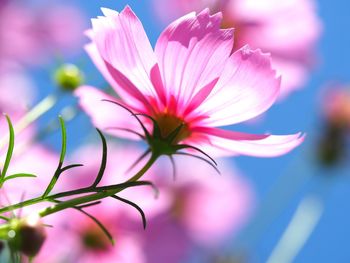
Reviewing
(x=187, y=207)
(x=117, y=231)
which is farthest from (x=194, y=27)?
(x=187, y=207)

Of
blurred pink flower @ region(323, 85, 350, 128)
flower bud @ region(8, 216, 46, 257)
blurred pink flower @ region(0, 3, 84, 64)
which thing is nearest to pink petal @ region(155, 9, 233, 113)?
flower bud @ region(8, 216, 46, 257)

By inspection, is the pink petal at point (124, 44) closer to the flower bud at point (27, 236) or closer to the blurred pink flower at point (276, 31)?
the flower bud at point (27, 236)

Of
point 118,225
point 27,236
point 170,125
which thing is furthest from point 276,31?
point 27,236

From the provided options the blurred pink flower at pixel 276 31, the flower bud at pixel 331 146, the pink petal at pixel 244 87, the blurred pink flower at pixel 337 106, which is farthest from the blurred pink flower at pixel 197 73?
the blurred pink flower at pixel 337 106

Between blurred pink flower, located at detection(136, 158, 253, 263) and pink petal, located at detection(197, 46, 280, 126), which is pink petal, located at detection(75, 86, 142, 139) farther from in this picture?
blurred pink flower, located at detection(136, 158, 253, 263)

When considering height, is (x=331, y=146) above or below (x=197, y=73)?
above

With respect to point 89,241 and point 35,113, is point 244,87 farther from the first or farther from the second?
point 89,241
